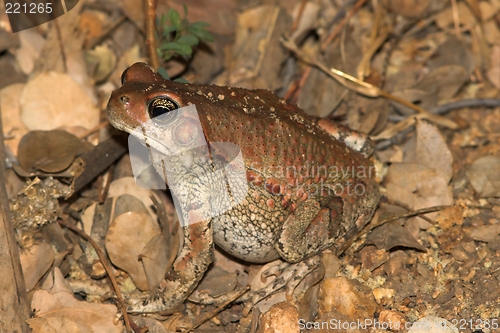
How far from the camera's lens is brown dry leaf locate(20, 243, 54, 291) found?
396cm

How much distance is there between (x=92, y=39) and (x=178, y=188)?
2.44 m

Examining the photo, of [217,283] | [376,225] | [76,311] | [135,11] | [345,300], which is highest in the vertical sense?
[135,11]

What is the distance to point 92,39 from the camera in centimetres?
552

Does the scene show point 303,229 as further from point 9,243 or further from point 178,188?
point 9,243

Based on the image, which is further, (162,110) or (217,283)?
(217,283)

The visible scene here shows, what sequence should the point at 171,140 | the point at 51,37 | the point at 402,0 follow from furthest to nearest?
the point at 402,0, the point at 51,37, the point at 171,140

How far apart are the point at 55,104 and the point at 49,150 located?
23.8 inches

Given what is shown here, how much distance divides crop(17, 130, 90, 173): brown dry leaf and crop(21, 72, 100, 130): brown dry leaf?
12.4 inches

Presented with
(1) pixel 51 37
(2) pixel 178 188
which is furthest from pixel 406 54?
(1) pixel 51 37

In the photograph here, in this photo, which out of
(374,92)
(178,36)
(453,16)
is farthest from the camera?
(453,16)

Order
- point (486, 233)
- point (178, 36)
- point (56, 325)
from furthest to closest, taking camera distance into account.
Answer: point (178, 36), point (486, 233), point (56, 325)

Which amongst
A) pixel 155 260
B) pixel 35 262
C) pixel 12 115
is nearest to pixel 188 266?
pixel 155 260

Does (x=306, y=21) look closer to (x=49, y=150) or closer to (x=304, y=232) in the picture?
(x=304, y=232)

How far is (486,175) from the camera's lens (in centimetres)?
461
